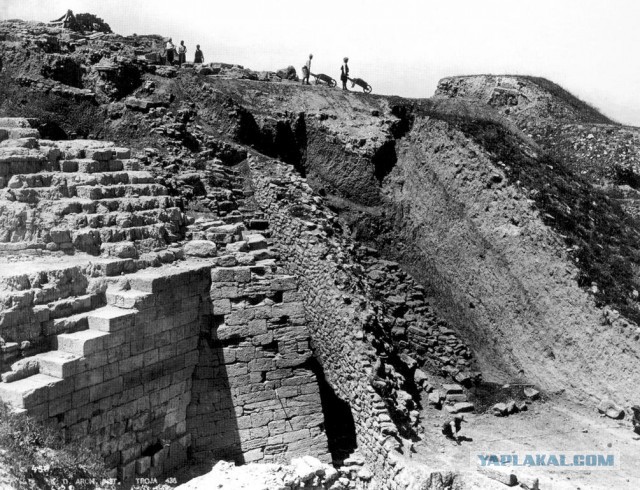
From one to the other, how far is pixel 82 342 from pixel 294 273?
26.6ft

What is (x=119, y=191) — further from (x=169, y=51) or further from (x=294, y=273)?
(x=169, y=51)

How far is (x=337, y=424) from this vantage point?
44.6ft

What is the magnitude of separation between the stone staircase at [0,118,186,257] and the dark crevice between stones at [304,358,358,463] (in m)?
4.01

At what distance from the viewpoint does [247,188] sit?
1738cm

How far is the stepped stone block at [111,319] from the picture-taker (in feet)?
28.5

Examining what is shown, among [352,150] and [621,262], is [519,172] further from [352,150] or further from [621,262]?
[352,150]

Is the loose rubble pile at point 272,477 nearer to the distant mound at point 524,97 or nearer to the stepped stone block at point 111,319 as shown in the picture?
the stepped stone block at point 111,319

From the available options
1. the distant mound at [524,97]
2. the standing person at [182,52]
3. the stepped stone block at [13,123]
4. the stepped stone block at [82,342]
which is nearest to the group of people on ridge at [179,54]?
the standing person at [182,52]

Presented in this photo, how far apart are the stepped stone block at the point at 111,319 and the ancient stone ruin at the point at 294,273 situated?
37mm

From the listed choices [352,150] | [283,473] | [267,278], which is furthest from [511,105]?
[283,473]

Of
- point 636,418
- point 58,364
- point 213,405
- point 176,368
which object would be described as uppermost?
point 58,364

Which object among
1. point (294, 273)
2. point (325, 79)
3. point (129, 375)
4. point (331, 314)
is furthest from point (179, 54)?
point (129, 375)

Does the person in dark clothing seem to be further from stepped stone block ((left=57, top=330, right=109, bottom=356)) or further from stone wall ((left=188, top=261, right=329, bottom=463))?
stepped stone block ((left=57, top=330, right=109, bottom=356))

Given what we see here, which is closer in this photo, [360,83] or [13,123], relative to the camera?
[13,123]
